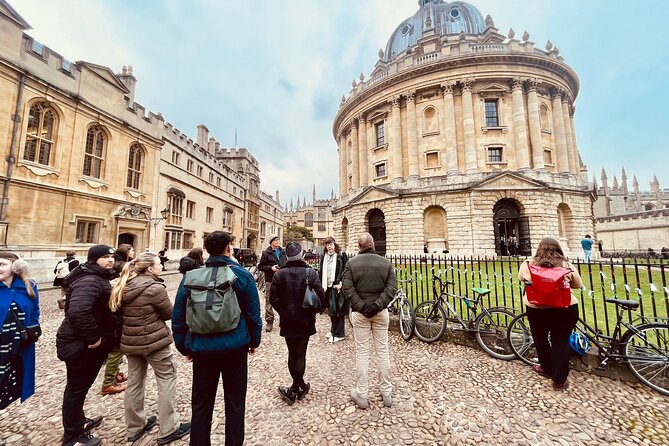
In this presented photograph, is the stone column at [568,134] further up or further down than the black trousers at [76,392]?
further up

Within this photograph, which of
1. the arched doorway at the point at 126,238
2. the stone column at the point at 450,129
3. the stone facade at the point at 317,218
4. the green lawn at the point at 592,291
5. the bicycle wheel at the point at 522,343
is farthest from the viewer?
the stone facade at the point at 317,218

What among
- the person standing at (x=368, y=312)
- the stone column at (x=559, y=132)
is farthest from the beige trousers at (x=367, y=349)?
the stone column at (x=559, y=132)

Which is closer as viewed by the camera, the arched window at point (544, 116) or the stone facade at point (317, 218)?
the arched window at point (544, 116)

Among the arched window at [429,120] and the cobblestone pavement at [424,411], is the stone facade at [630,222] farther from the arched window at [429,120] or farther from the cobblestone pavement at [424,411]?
the cobblestone pavement at [424,411]

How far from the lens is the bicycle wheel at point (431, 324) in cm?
519

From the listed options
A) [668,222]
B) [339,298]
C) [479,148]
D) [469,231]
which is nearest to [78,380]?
[339,298]

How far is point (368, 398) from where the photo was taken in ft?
A: 11.7

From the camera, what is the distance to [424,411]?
3240mm

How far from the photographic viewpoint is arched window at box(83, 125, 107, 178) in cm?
1501

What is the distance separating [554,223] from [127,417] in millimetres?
26271

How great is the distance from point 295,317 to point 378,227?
2197 cm

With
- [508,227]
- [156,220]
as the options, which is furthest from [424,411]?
[508,227]

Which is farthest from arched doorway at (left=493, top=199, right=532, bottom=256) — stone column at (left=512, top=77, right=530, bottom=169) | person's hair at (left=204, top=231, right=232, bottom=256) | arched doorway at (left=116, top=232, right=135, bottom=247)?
arched doorway at (left=116, top=232, right=135, bottom=247)

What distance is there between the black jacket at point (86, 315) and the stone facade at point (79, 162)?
46.0ft
